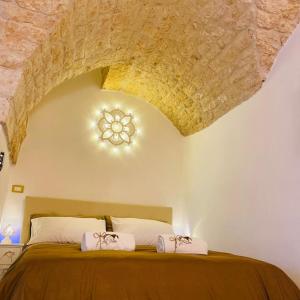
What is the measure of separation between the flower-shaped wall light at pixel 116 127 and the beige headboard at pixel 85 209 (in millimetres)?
860

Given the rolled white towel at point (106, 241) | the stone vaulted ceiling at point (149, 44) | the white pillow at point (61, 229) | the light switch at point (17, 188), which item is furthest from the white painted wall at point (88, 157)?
the rolled white towel at point (106, 241)

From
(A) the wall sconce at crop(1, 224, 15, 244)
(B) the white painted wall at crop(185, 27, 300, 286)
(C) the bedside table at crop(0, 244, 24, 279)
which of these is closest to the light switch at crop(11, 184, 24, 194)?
(A) the wall sconce at crop(1, 224, 15, 244)

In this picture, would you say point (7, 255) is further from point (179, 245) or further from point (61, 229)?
point (179, 245)

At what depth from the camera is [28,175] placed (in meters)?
3.59

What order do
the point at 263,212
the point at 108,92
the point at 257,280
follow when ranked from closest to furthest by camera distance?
Answer: the point at 257,280
the point at 263,212
the point at 108,92

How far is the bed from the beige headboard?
5.70 ft

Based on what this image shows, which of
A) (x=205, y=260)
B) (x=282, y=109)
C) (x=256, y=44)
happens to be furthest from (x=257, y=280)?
(x=256, y=44)

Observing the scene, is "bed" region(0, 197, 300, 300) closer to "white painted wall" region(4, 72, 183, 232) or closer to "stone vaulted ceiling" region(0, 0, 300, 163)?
"stone vaulted ceiling" region(0, 0, 300, 163)

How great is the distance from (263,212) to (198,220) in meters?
1.23

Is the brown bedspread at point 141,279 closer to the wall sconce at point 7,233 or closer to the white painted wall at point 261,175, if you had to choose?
the white painted wall at point 261,175

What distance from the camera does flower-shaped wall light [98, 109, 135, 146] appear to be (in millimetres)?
4031

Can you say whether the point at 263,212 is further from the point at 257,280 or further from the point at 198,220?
the point at 198,220

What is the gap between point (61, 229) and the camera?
3.05 metres

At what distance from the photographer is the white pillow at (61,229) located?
3.01 metres
